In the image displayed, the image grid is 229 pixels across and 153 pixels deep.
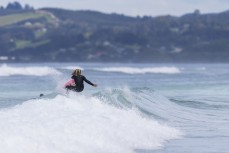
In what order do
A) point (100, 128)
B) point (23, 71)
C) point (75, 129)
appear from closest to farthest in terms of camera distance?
1. point (75, 129)
2. point (100, 128)
3. point (23, 71)

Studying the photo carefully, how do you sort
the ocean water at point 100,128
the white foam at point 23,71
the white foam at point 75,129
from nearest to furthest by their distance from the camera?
the white foam at point 75,129
the ocean water at point 100,128
the white foam at point 23,71

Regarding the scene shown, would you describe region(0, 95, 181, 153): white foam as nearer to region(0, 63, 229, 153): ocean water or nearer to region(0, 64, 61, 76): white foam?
region(0, 63, 229, 153): ocean water

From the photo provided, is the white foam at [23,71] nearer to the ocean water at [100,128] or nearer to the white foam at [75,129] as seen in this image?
the ocean water at [100,128]

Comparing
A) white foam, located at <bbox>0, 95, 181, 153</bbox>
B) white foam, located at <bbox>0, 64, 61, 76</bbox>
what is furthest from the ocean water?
white foam, located at <bbox>0, 64, 61, 76</bbox>

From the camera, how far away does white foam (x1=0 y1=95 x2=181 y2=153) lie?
2185cm

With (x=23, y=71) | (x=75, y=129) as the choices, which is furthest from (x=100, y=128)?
(x=23, y=71)

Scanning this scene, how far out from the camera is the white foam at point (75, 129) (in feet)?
71.7

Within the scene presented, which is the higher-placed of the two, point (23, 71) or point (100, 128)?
point (100, 128)

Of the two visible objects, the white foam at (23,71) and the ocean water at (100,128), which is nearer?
the ocean water at (100,128)

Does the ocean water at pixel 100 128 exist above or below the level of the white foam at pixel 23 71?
above

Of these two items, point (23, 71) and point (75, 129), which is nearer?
point (75, 129)

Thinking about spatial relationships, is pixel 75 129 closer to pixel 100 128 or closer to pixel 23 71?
pixel 100 128

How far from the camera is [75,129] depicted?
24.4 meters

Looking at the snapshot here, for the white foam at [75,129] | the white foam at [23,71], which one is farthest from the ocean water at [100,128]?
the white foam at [23,71]
